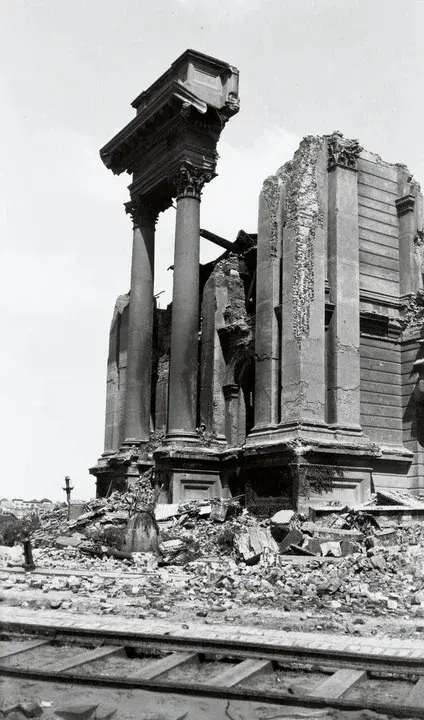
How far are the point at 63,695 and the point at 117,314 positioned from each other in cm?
2677

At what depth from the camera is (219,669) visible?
6305mm

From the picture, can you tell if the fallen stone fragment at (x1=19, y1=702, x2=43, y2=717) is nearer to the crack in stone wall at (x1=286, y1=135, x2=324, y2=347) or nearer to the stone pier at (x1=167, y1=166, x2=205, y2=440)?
the crack in stone wall at (x1=286, y1=135, x2=324, y2=347)

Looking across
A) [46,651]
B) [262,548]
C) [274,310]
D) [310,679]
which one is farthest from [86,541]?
[310,679]

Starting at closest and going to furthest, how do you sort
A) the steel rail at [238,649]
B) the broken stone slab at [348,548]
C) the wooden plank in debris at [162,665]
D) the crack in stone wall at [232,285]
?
the wooden plank in debris at [162,665]
the steel rail at [238,649]
the broken stone slab at [348,548]
the crack in stone wall at [232,285]

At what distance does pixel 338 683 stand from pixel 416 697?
1.91 feet

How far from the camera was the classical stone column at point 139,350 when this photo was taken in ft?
89.5

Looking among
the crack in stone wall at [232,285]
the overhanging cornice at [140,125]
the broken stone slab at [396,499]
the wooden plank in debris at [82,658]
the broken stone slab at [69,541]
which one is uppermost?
the overhanging cornice at [140,125]

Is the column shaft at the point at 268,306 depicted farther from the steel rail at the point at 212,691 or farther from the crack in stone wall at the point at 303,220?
the steel rail at the point at 212,691

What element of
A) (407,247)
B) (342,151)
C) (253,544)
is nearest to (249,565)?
(253,544)

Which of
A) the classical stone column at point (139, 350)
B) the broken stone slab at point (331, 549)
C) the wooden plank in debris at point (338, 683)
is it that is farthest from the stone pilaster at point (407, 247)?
the wooden plank in debris at point (338, 683)

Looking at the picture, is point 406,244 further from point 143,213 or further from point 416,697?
point 416,697

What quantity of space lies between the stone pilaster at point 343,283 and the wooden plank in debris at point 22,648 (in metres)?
13.4

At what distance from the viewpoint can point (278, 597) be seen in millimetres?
10352

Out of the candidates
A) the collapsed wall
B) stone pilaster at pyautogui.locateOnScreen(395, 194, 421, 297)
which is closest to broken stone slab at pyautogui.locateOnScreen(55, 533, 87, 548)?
the collapsed wall
